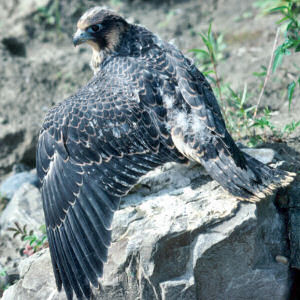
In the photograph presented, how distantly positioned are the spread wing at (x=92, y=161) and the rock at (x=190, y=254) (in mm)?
150

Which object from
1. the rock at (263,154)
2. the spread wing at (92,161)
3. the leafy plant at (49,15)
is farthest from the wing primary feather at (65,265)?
the leafy plant at (49,15)

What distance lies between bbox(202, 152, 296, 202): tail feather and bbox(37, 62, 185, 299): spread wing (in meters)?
0.37

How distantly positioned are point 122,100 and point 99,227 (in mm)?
1006

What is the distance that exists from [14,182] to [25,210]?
0.72 metres

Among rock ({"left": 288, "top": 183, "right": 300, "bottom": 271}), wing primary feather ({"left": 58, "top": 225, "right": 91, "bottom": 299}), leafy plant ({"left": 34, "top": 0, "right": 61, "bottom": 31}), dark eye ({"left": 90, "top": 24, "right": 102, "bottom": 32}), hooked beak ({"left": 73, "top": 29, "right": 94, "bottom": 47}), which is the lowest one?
rock ({"left": 288, "top": 183, "right": 300, "bottom": 271})

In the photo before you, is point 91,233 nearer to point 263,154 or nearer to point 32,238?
point 32,238

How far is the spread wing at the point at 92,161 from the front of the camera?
337 cm

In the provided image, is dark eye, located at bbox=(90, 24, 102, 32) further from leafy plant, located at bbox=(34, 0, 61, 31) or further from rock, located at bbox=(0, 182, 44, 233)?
leafy plant, located at bbox=(34, 0, 61, 31)

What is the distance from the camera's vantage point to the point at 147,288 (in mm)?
3330

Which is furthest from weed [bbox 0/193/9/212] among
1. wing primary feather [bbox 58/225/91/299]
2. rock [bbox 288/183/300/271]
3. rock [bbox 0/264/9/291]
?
rock [bbox 288/183/300/271]

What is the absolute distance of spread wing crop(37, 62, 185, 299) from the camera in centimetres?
337

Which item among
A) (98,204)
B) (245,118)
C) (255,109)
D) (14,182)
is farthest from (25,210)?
(255,109)

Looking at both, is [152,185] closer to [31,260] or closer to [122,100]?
[122,100]

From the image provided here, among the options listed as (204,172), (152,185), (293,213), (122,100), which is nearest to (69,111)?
(122,100)
